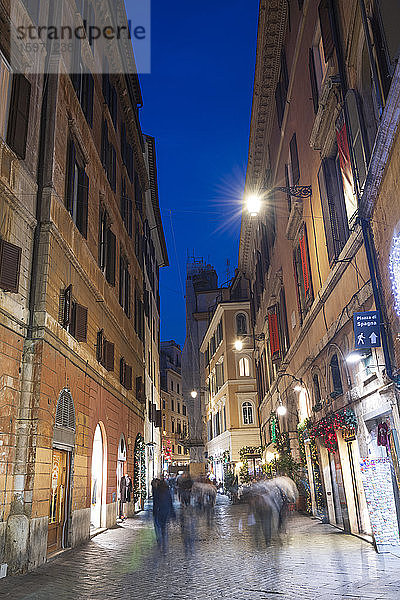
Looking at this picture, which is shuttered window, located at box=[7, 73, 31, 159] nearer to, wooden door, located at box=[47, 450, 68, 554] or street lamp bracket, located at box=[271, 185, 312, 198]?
wooden door, located at box=[47, 450, 68, 554]

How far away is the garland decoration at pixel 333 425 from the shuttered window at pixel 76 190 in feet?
27.3

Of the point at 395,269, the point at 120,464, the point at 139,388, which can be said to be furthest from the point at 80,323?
the point at 139,388

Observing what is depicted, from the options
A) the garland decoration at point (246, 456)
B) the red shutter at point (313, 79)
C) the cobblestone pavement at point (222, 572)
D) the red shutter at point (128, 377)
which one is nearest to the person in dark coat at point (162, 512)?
the cobblestone pavement at point (222, 572)

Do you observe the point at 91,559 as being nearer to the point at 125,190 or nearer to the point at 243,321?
the point at 125,190

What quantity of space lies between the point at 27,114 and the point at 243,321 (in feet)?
111

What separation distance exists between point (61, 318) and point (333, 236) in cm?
687

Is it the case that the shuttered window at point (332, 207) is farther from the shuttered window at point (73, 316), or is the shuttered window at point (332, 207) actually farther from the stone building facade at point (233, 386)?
the stone building facade at point (233, 386)

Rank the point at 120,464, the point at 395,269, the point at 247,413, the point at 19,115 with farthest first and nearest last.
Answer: the point at 247,413, the point at 120,464, the point at 19,115, the point at 395,269

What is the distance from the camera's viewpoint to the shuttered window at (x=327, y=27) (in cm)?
1230

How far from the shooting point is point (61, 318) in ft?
40.1

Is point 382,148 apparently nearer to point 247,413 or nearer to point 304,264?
point 304,264

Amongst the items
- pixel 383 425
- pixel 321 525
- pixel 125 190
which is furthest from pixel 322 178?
pixel 125 190

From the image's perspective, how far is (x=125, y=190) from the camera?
24.0 m

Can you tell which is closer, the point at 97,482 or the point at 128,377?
the point at 97,482
